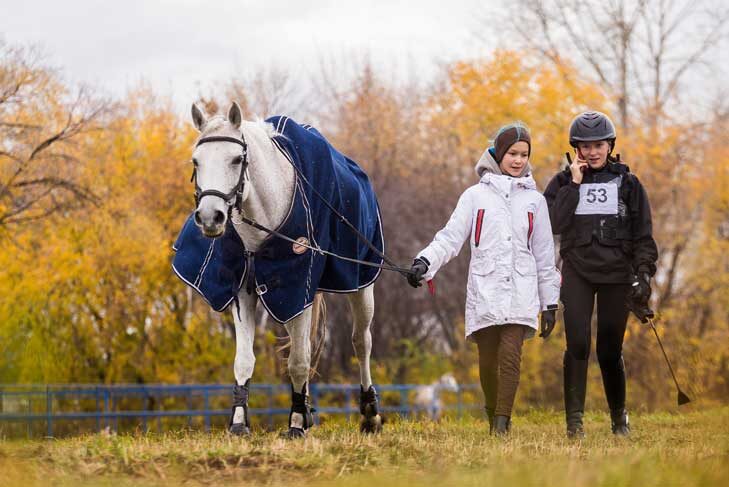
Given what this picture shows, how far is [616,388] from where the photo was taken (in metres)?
8.49

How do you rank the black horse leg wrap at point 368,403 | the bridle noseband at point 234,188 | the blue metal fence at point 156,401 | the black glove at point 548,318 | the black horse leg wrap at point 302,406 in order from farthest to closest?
the blue metal fence at point 156,401 → the black horse leg wrap at point 368,403 → the black horse leg wrap at point 302,406 → the black glove at point 548,318 → the bridle noseband at point 234,188

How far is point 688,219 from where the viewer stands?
85.3 ft

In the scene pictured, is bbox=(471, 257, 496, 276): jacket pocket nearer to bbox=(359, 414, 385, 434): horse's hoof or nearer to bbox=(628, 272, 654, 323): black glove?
bbox=(628, 272, 654, 323): black glove

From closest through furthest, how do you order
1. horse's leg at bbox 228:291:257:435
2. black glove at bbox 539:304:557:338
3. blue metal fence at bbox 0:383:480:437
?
horse's leg at bbox 228:291:257:435, black glove at bbox 539:304:557:338, blue metal fence at bbox 0:383:480:437

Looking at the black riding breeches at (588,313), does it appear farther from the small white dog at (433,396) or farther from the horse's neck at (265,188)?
the small white dog at (433,396)

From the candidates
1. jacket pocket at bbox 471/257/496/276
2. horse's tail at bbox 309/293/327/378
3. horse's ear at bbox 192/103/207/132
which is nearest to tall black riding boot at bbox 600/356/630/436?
jacket pocket at bbox 471/257/496/276

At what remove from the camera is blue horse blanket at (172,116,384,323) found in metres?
7.67

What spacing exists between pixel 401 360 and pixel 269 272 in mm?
23981

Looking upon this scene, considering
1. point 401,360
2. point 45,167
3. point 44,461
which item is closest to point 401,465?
point 44,461

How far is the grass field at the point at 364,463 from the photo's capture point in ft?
16.9

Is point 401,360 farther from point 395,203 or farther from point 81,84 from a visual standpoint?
point 81,84


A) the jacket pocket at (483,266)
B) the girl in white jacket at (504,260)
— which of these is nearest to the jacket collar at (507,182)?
the girl in white jacket at (504,260)

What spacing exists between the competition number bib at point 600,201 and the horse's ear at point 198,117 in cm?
276

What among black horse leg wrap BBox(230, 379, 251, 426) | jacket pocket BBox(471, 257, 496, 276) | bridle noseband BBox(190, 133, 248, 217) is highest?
bridle noseband BBox(190, 133, 248, 217)
